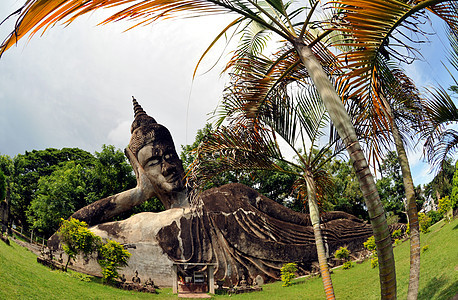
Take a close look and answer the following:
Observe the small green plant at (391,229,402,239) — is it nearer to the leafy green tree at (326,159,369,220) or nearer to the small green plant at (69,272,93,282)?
the leafy green tree at (326,159,369,220)

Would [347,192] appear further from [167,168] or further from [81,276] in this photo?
[81,276]

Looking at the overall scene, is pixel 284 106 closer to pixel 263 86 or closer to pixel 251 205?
pixel 263 86

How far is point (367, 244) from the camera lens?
14.0m

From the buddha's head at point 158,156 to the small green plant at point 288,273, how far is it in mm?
4984

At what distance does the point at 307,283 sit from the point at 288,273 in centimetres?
77

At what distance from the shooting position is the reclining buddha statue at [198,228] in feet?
41.5

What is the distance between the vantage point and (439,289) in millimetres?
6395

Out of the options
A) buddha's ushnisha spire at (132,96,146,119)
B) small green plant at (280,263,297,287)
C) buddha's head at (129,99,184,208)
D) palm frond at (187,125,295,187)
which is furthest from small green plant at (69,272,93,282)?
palm frond at (187,125,295,187)

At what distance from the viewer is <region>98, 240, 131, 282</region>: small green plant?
11261mm

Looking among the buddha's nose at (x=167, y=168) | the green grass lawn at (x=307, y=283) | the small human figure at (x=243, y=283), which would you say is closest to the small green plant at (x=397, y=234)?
the green grass lawn at (x=307, y=283)

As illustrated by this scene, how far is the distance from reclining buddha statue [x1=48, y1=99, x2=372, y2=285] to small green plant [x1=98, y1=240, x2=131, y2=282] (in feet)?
1.90

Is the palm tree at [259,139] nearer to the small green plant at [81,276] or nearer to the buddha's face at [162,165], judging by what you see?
the small green plant at [81,276]

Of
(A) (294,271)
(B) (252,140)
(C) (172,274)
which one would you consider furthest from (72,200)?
(B) (252,140)

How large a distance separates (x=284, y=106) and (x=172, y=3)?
3148mm
